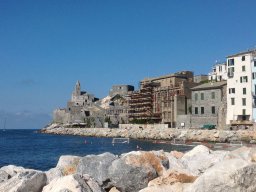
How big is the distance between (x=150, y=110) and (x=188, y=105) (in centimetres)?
1461

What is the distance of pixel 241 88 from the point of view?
227ft

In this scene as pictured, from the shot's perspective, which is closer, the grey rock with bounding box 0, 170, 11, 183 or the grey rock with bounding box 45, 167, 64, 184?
the grey rock with bounding box 45, 167, 64, 184

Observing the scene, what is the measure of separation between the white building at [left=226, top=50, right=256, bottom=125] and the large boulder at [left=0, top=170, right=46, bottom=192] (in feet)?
199

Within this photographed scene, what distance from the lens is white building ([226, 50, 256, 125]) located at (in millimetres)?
67750

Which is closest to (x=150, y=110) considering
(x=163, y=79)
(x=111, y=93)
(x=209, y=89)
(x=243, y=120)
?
(x=163, y=79)

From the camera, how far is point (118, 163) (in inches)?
409

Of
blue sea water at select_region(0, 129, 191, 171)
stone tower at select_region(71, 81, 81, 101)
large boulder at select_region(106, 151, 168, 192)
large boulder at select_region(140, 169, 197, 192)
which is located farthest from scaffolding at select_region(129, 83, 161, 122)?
large boulder at select_region(140, 169, 197, 192)

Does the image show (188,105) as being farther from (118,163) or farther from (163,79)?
(118,163)

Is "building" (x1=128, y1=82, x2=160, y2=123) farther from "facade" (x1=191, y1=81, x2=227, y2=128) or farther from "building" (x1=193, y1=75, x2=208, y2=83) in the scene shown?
"facade" (x1=191, y1=81, x2=227, y2=128)

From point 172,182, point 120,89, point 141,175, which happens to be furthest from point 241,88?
point 120,89

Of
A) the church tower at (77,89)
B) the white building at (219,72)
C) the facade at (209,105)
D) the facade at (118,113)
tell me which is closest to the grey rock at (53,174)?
Answer: the facade at (209,105)

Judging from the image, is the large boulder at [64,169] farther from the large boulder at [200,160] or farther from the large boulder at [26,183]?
the large boulder at [200,160]

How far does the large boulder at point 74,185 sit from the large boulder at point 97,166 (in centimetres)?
152

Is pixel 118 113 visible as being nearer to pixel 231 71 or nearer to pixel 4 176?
pixel 231 71
